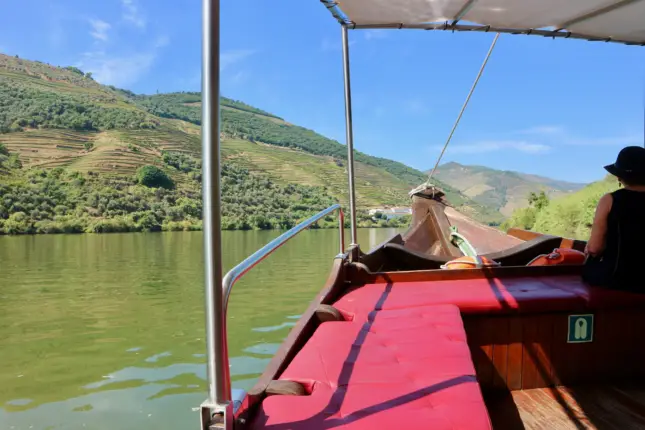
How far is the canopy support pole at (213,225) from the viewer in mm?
876

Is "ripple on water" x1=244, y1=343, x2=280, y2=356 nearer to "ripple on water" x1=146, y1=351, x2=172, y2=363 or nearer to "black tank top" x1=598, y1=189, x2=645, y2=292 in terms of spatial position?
"ripple on water" x1=146, y1=351, x2=172, y2=363

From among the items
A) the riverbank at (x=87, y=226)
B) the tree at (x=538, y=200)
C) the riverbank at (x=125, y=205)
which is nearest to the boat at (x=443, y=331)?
the tree at (x=538, y=200)

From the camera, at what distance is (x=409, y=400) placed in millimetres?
1191

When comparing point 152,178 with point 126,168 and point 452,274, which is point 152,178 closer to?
point 126,168

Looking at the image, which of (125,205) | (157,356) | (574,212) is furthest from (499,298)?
(125,205)

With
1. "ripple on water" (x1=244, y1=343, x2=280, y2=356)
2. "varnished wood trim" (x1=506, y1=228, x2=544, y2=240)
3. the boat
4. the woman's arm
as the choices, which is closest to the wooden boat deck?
the boat

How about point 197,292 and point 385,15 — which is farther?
point 197,292

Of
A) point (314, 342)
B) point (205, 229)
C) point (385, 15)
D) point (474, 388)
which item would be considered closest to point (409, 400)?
point (474, 388)

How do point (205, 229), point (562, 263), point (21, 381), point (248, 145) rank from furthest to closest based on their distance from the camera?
point (248, 145), point (21, 381), point (562, 263), point (205, 229)

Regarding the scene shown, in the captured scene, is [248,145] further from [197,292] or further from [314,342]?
[314,342]

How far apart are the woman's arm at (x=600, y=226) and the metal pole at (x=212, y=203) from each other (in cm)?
206

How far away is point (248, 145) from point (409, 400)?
95.7m

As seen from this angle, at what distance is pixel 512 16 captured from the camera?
291 centimetres

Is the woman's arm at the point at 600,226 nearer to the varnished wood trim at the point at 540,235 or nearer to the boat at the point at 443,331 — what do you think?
the boat at the point at 443,331
